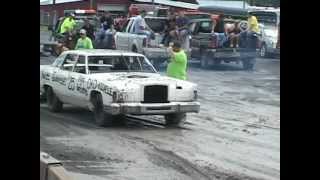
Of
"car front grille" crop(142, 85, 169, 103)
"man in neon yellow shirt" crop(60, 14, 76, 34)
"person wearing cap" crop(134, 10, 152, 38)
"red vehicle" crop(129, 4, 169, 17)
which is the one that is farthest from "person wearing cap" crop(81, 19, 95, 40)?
"car front grille" crop(142, 85, 169, 103)

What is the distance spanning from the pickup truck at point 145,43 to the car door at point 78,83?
29.3 ft

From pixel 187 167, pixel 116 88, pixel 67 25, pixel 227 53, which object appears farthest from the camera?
pixel 67 25

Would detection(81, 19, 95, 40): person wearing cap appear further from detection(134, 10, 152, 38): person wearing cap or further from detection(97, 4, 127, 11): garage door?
detection(97, 4, 127, 11): garage door

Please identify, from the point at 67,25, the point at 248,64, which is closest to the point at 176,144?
the point at 248,64

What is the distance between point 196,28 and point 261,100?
8.95m

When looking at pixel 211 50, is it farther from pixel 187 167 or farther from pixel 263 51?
pixel 187 167

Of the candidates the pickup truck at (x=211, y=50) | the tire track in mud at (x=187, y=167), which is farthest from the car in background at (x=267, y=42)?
the tire track in mud at (x=187, y=167)

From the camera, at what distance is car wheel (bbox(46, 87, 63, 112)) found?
12.4m

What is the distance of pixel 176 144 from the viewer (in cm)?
938

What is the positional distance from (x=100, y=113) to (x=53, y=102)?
6.49ft
